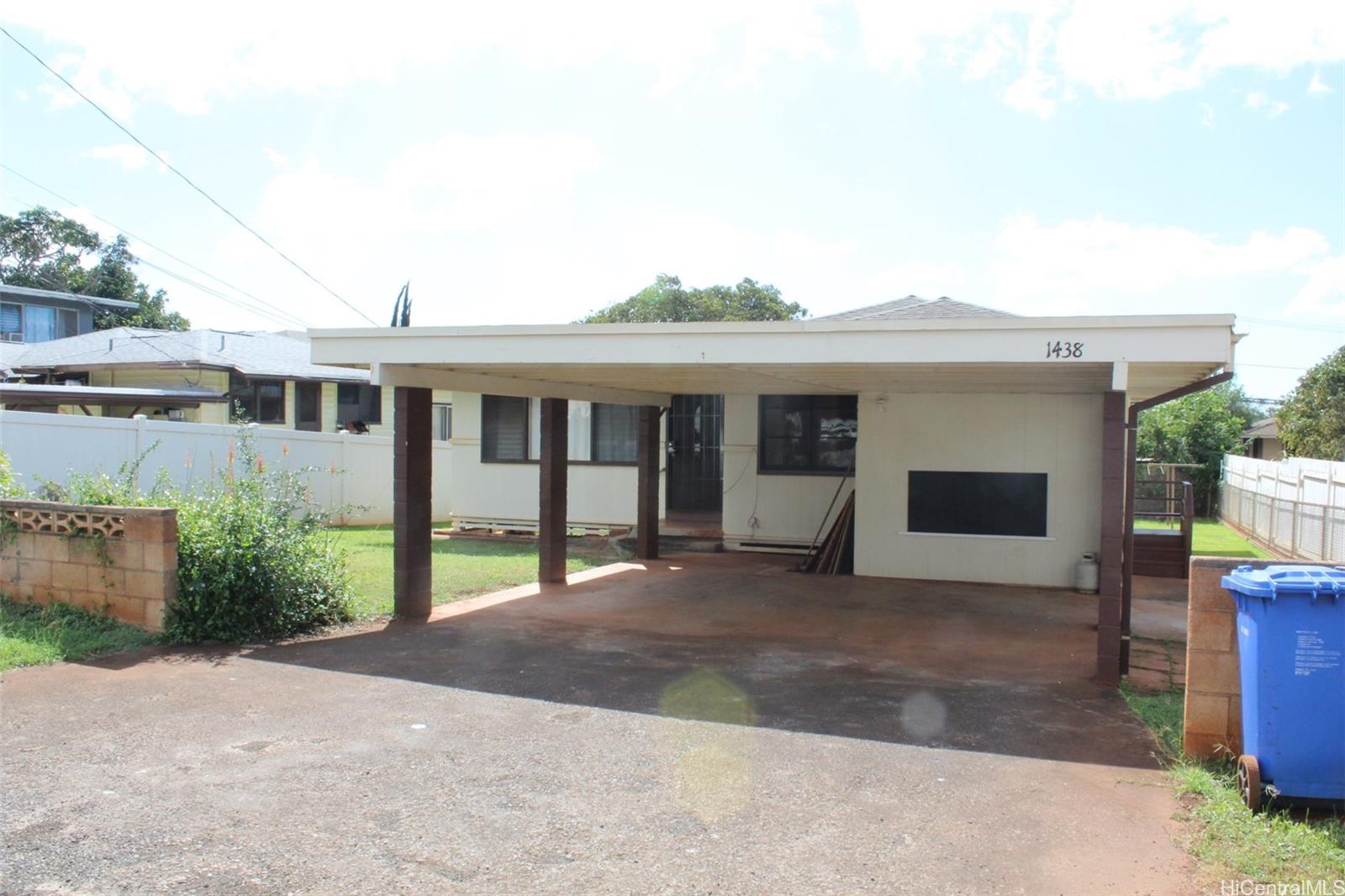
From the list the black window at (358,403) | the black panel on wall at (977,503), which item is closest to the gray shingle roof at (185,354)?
the black window at (358,403)

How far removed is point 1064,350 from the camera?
22.5 ft

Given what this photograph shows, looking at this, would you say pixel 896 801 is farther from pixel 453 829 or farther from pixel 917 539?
pixel 917 539

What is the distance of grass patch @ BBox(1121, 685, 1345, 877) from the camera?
394 centimetres

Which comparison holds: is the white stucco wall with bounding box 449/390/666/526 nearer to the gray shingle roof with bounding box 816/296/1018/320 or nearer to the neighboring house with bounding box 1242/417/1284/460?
the gray shingle roof with bounding box 816/296/1018/320

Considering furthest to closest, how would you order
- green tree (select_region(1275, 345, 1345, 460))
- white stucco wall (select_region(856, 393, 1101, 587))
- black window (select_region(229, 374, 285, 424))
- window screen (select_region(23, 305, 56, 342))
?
window screen (select_region(23, 305, 56, 342)) → green tree (select_region(1275, 345, 1345, 460)) → black window (select_region(229, 374, 285, 424)) → white stucco wall (select_region(856, 393, 1101, 587))

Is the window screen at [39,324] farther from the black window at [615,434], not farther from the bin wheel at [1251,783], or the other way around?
the bin wheel at [1251,783]

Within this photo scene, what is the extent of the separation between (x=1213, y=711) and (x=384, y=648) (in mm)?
5863

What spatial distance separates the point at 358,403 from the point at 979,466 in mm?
17092

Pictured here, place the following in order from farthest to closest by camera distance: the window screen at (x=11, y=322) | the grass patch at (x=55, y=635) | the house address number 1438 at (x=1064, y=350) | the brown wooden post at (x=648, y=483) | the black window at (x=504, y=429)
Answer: the window screen at (x=11, y=322), the black window at (x=504, y=429), the brown wooden post at (x=648, y=483), the grass patch at (x=55, y=635), the house address number 1438 at (x=1064, y=350)

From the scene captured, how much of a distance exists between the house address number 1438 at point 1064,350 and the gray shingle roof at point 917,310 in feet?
19.6

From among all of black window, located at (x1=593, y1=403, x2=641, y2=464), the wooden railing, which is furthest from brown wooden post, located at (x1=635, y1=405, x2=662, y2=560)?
the wooden railing

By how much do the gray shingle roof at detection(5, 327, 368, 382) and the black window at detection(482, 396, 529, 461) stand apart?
253 inches

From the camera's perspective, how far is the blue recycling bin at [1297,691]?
4438 millimetres

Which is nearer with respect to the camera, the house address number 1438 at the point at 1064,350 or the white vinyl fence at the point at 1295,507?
the house address number 1438 at the point at 1064,350
